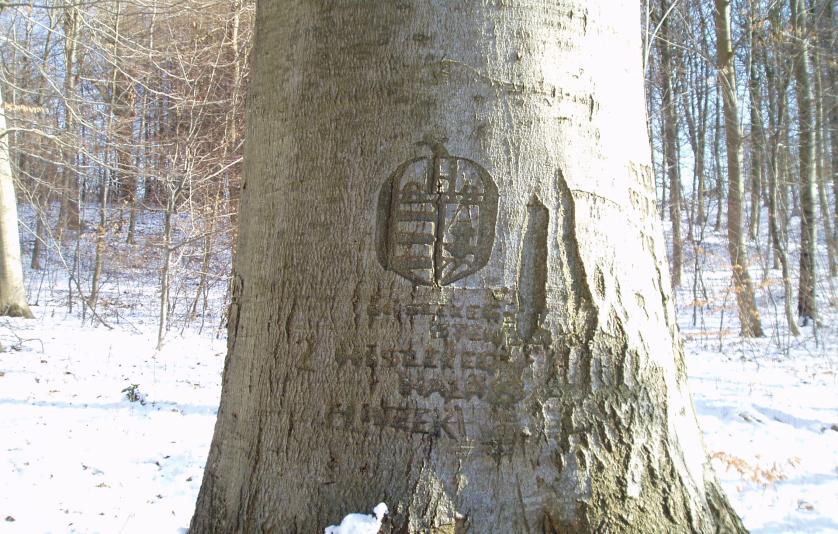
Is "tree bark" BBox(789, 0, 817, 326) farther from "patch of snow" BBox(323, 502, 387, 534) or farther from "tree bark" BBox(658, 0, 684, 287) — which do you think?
"patch of snow" BBox(323, 502, 387, 534)

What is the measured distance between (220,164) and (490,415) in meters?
8.83

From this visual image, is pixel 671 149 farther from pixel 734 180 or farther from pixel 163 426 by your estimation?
pixel 163 426

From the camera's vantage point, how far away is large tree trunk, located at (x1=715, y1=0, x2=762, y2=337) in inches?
401

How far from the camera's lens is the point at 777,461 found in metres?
4.69

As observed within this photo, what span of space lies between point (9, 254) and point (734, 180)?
11781 mm

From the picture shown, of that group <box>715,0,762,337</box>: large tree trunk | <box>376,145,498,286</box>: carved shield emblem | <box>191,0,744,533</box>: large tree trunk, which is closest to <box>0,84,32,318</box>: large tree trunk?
<box>191,0,744,533</box>: large tree trunk

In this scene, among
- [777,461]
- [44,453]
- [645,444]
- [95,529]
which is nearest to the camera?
[645,444]

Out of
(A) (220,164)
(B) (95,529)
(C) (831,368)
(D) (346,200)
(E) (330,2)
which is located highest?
(A) (220,164)

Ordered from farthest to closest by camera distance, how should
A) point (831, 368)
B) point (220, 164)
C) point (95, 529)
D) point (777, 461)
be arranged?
point (220, 164), point (831, 368), point (777, 461), point (95, 529)

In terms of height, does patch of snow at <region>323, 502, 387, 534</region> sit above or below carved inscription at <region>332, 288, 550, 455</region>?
below

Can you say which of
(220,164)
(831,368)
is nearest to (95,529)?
(220,164)

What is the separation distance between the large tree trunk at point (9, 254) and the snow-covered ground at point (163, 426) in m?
0.31

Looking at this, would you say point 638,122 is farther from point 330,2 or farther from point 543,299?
point 330,2

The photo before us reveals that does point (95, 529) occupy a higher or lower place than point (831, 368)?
lower
